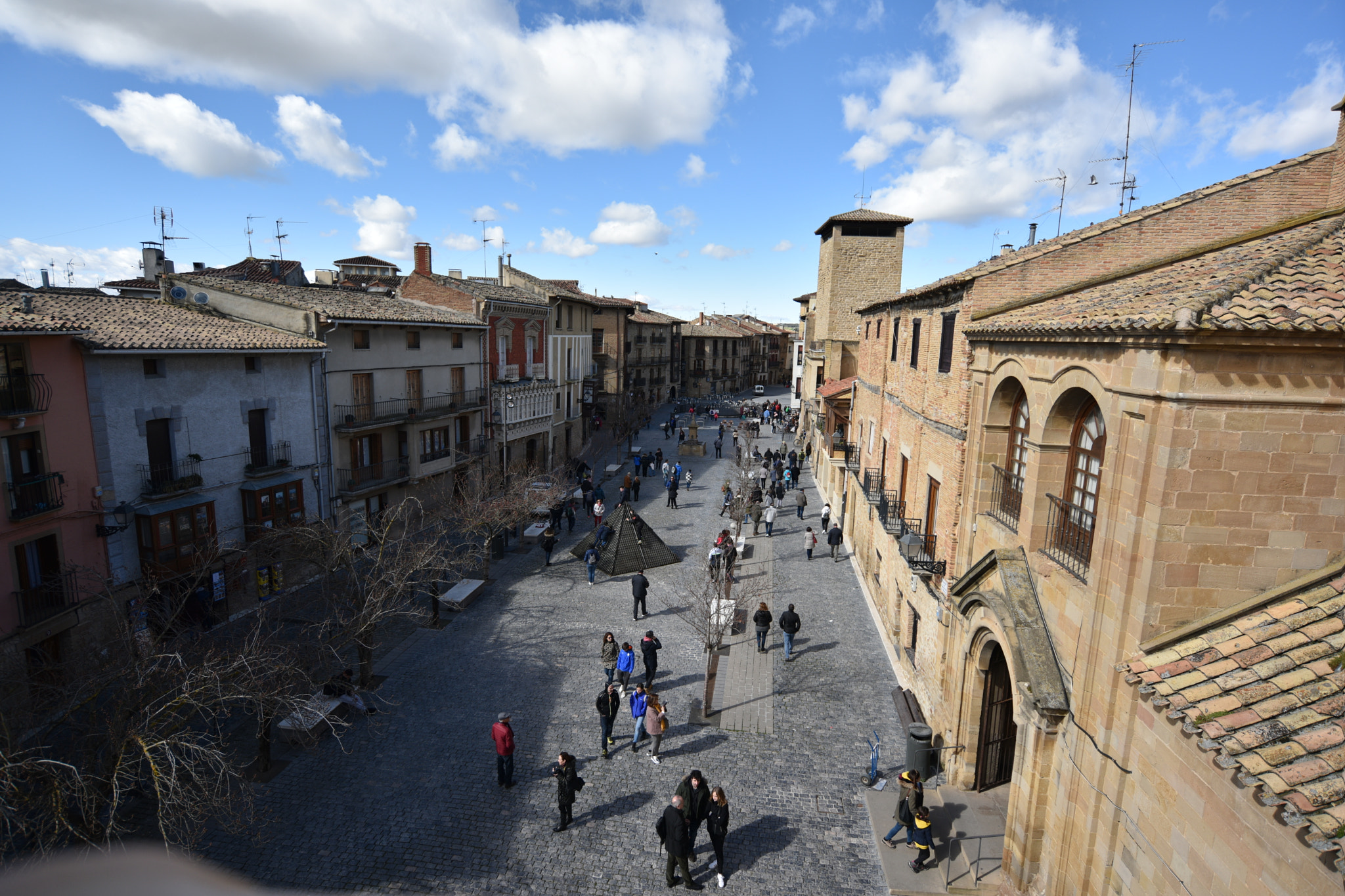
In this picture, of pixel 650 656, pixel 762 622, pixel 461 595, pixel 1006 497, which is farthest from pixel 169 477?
pixel 1006 497

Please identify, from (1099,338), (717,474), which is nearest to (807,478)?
(717,474)

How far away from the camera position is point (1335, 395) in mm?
6070

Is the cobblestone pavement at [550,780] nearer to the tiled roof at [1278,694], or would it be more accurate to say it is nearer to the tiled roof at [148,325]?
the tiled roof at [1278,694]

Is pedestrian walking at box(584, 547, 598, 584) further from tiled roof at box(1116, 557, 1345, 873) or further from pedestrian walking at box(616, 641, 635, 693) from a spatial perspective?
tiled roof at box(1116, 557, 1345, 873)

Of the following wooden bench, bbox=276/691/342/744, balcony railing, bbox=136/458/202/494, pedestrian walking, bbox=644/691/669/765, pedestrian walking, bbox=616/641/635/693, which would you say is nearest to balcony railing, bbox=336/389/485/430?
balcony railing, bbox=136/458/202/494

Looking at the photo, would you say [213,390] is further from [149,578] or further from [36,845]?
[36,845]

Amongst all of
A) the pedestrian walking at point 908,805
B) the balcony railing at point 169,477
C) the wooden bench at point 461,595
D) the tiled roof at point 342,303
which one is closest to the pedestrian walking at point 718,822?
the pedestrian walking at point 908,805

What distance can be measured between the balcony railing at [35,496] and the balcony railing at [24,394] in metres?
1.36

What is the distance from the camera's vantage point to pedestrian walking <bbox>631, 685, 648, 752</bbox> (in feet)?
39.1

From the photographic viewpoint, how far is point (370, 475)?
76.9 ft

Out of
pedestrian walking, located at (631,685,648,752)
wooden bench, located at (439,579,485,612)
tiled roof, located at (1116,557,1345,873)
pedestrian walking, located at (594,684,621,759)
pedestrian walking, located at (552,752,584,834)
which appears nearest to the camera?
tiled roof, located at (1116,557,1345,873)

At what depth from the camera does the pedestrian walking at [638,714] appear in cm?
1193

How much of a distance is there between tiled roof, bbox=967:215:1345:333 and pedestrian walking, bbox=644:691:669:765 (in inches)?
330

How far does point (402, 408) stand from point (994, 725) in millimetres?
21631
